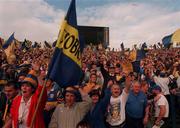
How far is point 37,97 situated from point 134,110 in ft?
9.64

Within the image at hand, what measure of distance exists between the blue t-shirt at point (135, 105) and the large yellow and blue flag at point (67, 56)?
2391 millimetres

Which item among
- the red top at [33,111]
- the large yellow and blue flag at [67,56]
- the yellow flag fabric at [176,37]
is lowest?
the red top at [33,111]

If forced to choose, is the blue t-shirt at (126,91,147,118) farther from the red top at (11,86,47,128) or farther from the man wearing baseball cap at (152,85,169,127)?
the red top at (11,86,47,128)

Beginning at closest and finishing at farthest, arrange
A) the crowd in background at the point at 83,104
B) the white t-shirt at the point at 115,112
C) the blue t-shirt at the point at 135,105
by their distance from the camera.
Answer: the crowd in background at the point at 83,104
the white t-shirt at the point at 115,112
the blue t-shirt at the point at 135,105

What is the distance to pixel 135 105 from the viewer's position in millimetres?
7949

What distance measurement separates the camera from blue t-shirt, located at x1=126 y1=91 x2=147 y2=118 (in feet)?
26.0

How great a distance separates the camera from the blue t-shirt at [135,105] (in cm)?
793

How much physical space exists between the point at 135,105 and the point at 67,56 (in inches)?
109

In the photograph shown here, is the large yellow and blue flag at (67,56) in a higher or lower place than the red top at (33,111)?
higher

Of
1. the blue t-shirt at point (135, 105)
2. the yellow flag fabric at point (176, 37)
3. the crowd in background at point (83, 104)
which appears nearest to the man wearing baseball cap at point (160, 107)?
the crowd in background at point (83, 104)

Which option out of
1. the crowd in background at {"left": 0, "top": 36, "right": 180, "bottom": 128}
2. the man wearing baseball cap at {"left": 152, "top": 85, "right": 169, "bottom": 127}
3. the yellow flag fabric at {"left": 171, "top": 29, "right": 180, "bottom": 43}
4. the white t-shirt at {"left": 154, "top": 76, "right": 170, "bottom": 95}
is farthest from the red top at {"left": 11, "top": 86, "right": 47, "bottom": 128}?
the yellow flag fabric at {"left": 171, "top": 29, "right": 180, "bottom": 43}

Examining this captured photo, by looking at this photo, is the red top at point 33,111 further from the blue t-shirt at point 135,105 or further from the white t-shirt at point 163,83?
the white t-shirt at point 163,83

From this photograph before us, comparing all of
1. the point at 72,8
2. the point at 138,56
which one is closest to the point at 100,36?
the point at 138,56

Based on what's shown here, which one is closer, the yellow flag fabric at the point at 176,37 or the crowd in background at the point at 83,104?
the crowd in background at the point at 83,104
